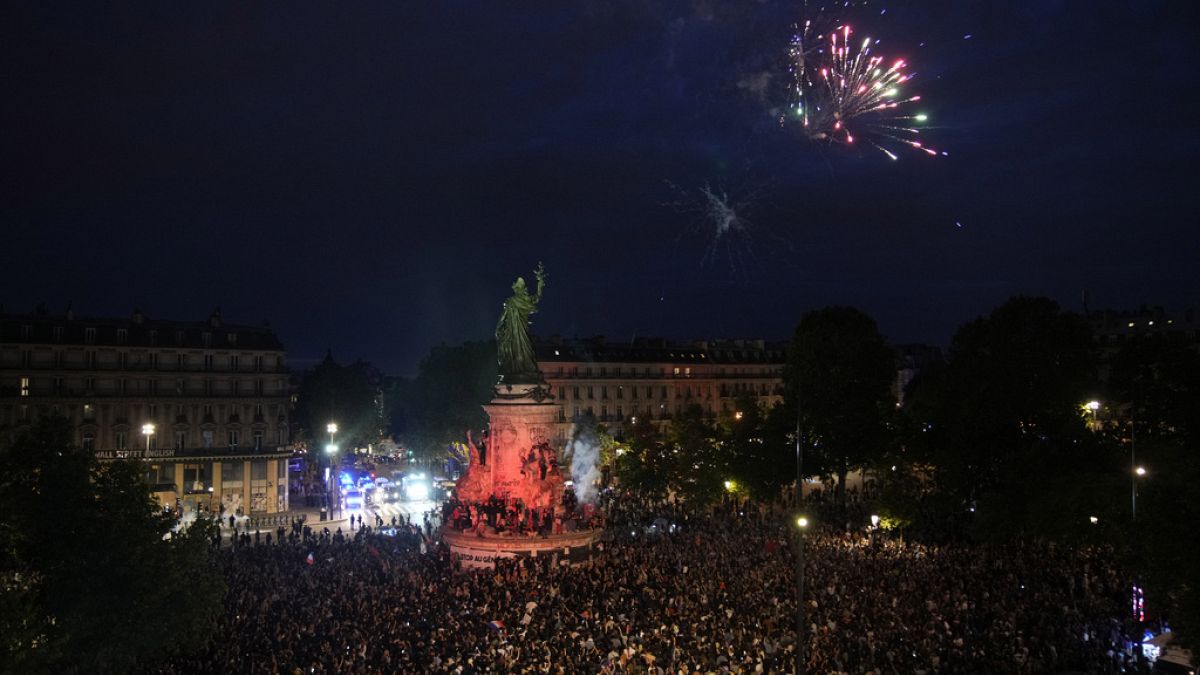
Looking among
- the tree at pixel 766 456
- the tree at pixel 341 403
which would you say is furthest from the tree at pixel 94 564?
the tree at pixel 341 403

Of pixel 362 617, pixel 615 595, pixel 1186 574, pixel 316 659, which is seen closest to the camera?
pixel 1186 574

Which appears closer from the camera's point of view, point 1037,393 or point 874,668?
point 874,668

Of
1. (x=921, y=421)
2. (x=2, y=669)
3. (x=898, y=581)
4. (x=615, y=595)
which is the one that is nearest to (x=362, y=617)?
(x=615, y=595)

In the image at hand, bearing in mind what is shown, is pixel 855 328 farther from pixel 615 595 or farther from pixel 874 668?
pixel 874 668

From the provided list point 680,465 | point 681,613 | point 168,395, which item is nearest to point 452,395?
point 168,395

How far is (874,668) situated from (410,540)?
85.0 ft

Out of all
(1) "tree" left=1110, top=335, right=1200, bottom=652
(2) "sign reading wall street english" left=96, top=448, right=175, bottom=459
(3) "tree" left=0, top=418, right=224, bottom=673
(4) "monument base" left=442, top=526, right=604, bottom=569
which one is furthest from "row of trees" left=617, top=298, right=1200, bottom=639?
(2) "sign reading wall street english" left=96, top=448, right=175, bottom=459

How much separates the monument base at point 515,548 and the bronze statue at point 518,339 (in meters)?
8.83

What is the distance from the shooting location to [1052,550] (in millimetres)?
35500

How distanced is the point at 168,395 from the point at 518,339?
103 feet

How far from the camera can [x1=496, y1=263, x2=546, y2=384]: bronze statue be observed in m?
44.3

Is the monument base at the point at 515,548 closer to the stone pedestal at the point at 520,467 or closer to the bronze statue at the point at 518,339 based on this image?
the stone pedestal at the point at 520,467

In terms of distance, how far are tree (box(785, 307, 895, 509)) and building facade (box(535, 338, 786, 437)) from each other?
24.4 meters

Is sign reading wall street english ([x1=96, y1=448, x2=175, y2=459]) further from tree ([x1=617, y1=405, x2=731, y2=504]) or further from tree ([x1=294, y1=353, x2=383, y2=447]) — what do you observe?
tree ([x1=617, y1=405, x2=731, y2=504])
